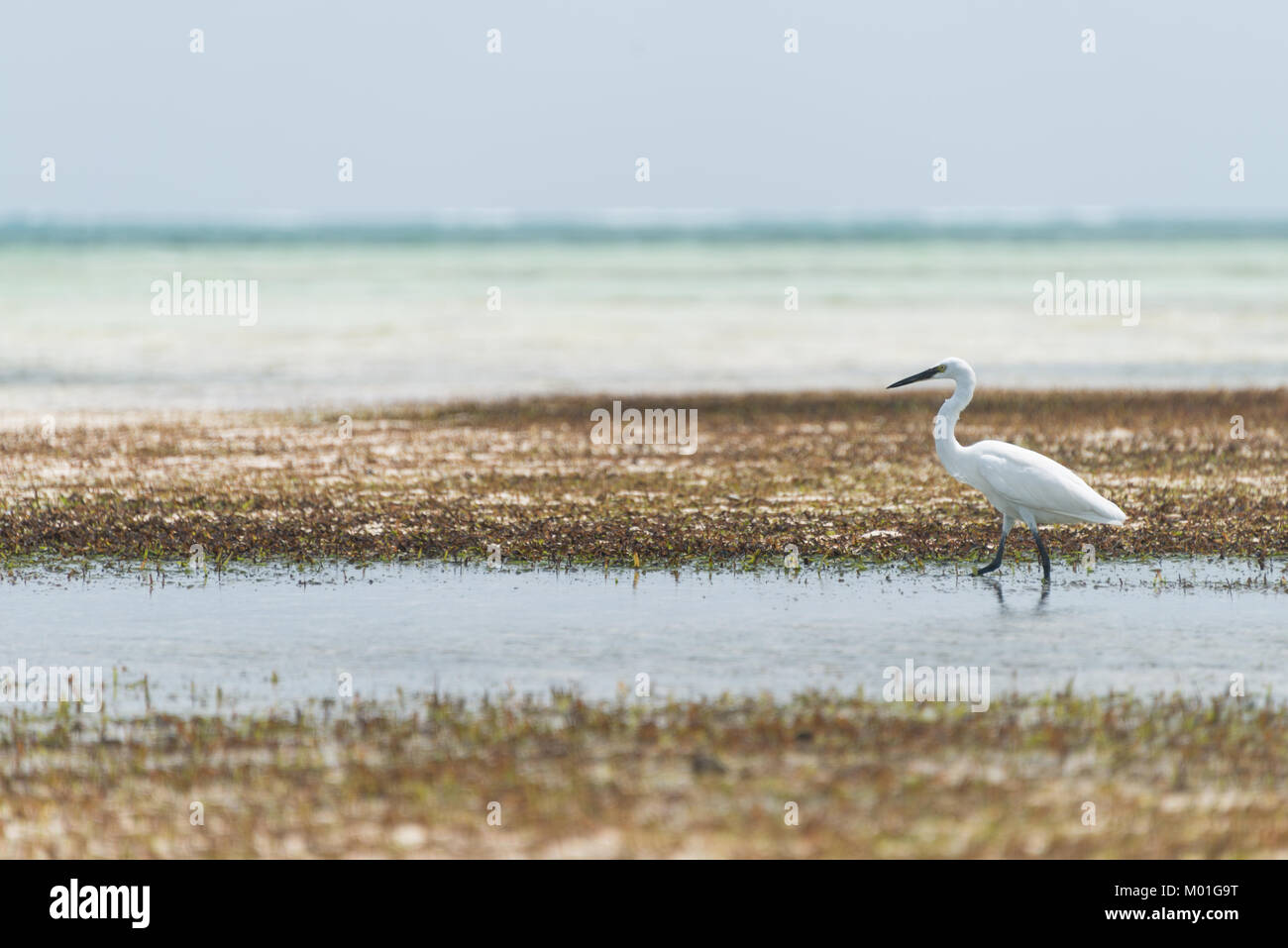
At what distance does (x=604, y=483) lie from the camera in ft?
69.9

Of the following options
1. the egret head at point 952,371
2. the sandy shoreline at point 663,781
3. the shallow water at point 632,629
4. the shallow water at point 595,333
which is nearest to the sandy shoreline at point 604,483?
the shallow water at point 632,629

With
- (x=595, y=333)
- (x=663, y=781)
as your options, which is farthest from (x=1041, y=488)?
(x=595, y=333)

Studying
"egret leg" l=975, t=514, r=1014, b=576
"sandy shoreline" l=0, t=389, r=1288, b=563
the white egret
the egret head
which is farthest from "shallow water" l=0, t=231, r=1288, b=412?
"egret leg" l=975, t=514, r=1014, b=576

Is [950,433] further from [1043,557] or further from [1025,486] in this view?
[1043,557]

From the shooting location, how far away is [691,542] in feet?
54.3

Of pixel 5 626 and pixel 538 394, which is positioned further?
pixel 538 394

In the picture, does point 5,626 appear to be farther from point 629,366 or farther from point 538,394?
point 629,366

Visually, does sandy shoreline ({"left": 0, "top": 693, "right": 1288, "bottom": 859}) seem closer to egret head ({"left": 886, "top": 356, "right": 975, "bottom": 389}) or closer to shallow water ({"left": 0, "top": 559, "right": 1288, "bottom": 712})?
shallow water ({"left": 0, "top": 559, "right": 1288, "bottom": 712})

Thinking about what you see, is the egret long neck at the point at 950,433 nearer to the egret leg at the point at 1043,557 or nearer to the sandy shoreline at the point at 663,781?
the egret leg at the point at 1043,557

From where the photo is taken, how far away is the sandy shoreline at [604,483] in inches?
656

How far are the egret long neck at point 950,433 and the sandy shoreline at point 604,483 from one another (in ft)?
3.92

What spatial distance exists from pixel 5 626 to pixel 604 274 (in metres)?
95.5

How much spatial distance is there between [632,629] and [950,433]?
14.9 feet
